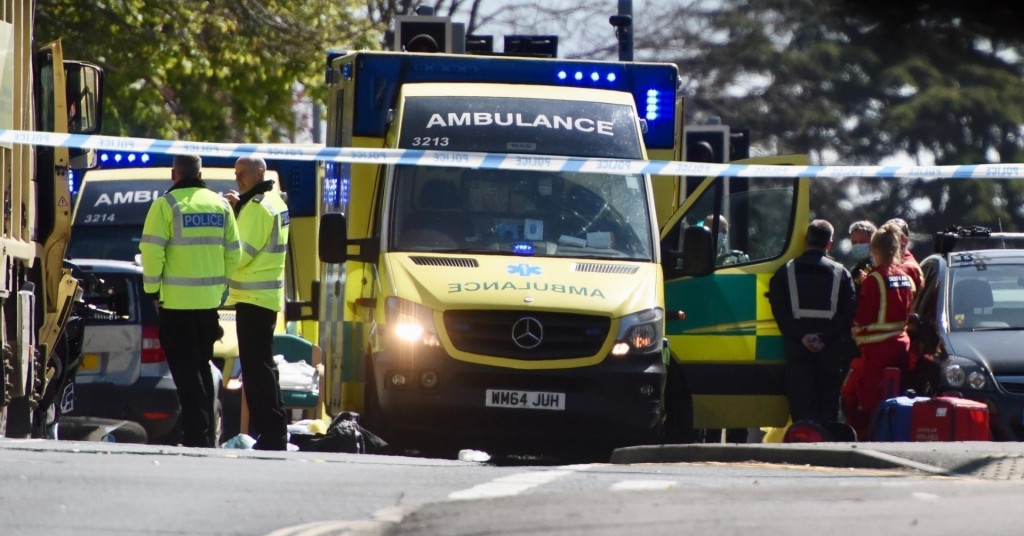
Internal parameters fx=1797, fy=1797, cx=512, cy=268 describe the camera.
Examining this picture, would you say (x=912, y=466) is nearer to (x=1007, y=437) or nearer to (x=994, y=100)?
(x=1007, y=437)

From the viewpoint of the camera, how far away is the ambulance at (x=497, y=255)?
34.5 ft

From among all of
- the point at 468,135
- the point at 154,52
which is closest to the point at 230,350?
the point at 468,135

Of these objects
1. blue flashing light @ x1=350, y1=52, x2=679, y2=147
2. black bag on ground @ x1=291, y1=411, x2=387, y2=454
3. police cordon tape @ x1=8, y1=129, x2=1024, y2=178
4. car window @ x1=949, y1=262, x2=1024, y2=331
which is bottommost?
black bag on ground @ x1=291, y1=411, x2=387, y2=454

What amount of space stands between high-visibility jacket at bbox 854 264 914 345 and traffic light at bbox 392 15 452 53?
3441mm

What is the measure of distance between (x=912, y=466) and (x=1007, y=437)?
340 cm

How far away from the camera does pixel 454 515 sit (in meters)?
6.37

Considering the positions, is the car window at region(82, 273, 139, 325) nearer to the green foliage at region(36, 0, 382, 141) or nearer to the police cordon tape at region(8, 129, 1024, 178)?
the police cordon tape at region(8, 129, 1024, 178)

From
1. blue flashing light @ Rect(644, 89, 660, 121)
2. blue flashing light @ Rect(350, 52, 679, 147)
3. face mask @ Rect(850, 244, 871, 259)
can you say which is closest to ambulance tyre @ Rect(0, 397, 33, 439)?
blue flashing light @ Rect(350, 52, 679, 147)

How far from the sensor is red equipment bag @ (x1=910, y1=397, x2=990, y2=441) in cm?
1034

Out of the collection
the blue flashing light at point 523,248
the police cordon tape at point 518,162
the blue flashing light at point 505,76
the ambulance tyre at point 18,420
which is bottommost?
the ambulance tyre at point 18,420

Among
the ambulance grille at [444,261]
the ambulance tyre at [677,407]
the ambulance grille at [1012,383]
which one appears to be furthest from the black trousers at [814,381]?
the ambulance grille at [444,261]

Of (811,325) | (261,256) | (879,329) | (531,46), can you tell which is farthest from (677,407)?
(531,46)

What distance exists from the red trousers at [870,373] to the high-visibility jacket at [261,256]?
412 centimetres

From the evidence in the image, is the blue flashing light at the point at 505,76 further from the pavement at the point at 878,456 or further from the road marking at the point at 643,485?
the road marking at the point at 643,485
